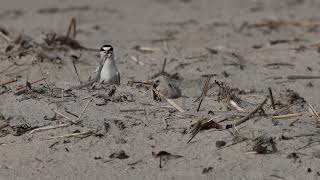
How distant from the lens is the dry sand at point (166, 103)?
491 centimetres

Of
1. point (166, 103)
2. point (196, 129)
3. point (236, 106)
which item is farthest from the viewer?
point (166, 103)

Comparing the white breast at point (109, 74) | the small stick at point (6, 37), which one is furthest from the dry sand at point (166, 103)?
the white breast at point (109, 74)

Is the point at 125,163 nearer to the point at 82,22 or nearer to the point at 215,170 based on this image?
the point at 215,170

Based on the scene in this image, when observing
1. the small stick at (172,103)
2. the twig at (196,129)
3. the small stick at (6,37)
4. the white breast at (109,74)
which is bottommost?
the twig at (196,129)

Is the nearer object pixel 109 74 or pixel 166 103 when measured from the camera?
pixel 166 103

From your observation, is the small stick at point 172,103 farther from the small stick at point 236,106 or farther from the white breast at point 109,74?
the white breast at point 109,74

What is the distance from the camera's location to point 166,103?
5.69m

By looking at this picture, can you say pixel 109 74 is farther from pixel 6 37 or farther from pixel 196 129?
pixel 6 37

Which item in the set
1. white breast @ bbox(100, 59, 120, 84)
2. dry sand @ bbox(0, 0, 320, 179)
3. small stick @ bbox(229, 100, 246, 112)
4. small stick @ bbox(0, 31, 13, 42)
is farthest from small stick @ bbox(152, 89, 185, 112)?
small stick @ bbox(0, 31, 13, 42)

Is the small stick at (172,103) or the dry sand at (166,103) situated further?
the small stick at (172,103)

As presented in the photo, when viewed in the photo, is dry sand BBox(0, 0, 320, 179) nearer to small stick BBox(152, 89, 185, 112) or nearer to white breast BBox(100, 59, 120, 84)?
small stick BBox(152, 89, 185, 112)

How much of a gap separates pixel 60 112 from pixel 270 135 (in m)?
1.38

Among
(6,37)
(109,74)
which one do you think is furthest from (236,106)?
(6,37)

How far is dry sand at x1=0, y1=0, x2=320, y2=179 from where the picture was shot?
16.1 feet
